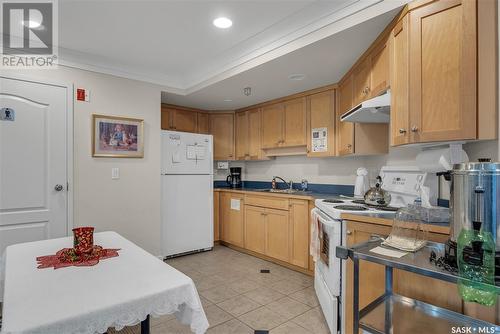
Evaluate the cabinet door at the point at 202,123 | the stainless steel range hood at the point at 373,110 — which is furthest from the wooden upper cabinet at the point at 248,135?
the stainless steel range hood at the point at 373,110

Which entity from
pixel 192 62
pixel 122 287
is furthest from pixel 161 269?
pixel 192 62

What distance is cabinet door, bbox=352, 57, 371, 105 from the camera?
2.32m

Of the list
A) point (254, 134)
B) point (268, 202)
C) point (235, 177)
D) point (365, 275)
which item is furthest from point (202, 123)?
point (365, 275)

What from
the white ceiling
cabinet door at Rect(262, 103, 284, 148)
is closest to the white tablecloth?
the white ceiling

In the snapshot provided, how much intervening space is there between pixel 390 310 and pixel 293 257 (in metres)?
1.85

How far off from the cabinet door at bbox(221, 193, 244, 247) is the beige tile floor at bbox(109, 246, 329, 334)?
39 cm

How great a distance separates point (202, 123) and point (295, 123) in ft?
5.51

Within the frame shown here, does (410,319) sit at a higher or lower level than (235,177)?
lower

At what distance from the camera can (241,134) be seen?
14.8 feet

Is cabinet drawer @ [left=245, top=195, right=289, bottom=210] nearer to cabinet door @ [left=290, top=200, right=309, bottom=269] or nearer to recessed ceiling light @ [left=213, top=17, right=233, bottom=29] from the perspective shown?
cabinet door @ [left=290, top=200, right=309, bottom=269]

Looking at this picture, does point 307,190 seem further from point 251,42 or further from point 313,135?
point 251,42

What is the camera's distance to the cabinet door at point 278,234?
3.31 metres

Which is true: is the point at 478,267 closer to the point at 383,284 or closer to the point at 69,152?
the point at 383,284

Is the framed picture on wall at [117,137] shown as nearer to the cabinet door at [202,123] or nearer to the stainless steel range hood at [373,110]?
the cabinet door at [202,123]
